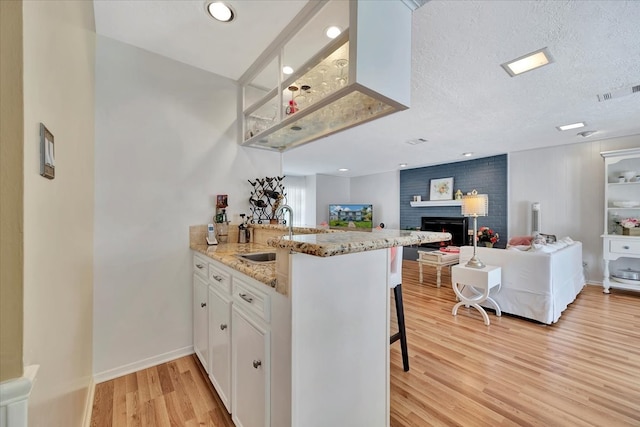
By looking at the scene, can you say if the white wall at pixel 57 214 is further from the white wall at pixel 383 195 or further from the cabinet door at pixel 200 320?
the white wall at pixel 383 195

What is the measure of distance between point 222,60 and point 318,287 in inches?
83.6

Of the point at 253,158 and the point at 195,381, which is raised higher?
the point at 253,158

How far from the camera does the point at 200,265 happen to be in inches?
78.5

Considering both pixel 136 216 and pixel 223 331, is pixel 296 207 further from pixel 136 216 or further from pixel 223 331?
pixel 223 331

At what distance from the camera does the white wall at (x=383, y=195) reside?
712 cm

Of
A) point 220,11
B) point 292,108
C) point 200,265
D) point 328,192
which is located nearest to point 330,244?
point 292,108

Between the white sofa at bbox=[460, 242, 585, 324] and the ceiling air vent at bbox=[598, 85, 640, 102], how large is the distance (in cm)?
167

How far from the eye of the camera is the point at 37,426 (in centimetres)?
62

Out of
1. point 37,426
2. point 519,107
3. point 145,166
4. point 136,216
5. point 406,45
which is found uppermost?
point 519,107

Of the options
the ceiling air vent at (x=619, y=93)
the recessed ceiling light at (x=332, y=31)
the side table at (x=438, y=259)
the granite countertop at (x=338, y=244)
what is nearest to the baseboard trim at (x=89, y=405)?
the granite countertop at (x=338, y=244)

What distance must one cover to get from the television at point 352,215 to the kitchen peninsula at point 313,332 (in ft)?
20.1

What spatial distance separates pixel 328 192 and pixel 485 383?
6534mm

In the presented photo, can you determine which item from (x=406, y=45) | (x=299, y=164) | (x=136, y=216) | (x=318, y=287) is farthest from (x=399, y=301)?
(x=299, y=164)

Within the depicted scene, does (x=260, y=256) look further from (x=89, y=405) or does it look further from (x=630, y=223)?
(x=630, y=223)
